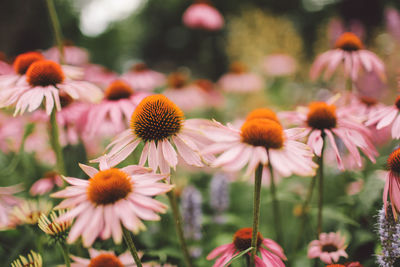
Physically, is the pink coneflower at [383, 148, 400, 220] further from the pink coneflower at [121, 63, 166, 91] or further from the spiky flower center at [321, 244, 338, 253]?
the pink coneflower at [121, 63, 166, 91]

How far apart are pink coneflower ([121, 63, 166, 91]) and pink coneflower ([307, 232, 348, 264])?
187 cm

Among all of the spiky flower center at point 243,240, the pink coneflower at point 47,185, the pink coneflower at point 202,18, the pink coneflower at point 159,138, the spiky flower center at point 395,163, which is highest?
the pink coneflower at point 202,18

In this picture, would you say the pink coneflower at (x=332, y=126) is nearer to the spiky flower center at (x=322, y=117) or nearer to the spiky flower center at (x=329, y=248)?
the spiky flower center at (x=322, y=117)

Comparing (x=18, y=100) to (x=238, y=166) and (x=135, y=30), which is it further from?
(x=135, y=30)

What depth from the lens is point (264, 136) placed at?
735 millimetres

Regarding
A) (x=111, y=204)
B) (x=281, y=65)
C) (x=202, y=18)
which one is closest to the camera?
(x=111, y=204)

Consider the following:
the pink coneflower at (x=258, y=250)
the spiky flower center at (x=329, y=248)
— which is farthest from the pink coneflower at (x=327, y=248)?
the pink coneflower at (x=258, y=250)

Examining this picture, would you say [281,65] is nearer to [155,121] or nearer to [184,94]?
[184,94]

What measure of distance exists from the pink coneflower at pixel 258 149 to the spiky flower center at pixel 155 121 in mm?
155

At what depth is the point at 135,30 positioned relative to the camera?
11.6 meters

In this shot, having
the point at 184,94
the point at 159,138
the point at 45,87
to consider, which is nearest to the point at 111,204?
the point at 159,138

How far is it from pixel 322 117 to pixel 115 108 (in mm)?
799

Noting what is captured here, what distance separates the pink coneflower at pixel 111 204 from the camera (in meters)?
0.64

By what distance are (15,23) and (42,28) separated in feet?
9.27
